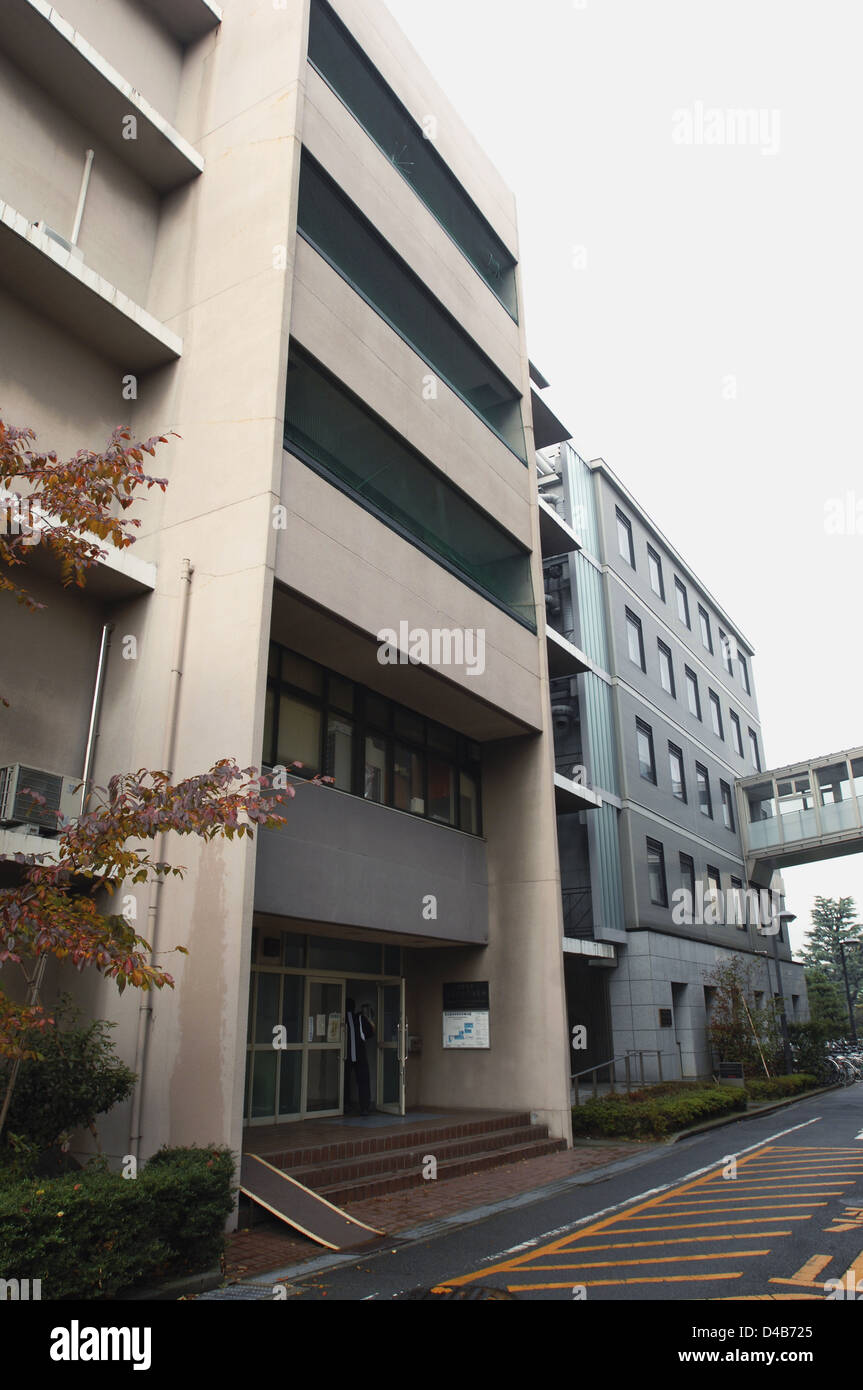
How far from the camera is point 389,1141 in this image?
12.5m

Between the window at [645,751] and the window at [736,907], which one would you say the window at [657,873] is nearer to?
the window at [645,751]

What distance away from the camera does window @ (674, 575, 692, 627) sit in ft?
116

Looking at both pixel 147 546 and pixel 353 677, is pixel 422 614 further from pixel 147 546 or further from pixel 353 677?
pixel 147 546

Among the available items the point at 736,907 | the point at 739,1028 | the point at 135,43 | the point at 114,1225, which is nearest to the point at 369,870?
the point at 114,1225

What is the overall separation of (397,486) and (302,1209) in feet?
34.8

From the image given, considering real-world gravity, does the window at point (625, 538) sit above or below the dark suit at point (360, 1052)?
above

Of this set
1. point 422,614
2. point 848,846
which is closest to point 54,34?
point 422,614

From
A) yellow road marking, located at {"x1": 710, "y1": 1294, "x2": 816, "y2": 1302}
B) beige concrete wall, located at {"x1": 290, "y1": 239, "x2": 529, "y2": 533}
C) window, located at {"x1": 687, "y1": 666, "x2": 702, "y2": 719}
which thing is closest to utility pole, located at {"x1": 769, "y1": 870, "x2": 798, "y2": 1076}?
window, located at {"x1": 687, "y1": 666, "x2": 702, "y2": 719}

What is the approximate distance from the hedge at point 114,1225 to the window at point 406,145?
635 inches

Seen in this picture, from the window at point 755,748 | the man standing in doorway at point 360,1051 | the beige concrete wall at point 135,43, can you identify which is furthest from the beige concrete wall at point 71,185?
the window at point 755,748

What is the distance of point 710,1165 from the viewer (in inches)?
509

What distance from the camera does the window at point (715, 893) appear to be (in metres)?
31.7

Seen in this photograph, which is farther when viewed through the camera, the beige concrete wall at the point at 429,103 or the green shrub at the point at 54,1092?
the beige concrete wall at the point at 429,103
